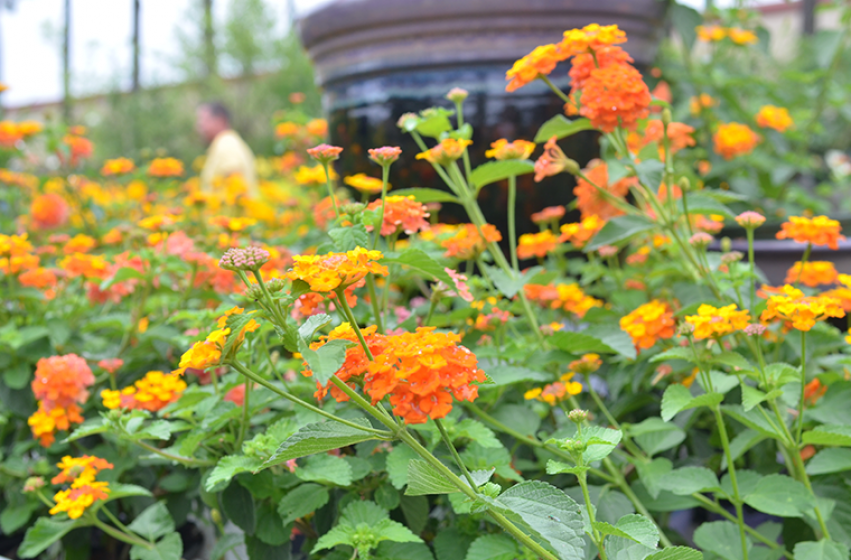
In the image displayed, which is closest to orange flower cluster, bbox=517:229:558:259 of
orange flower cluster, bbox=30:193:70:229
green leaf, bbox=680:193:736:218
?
green leaf, bbox=680:193:736:218

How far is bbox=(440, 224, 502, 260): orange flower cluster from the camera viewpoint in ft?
4.32

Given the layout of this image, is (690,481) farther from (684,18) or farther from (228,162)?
(228,162)

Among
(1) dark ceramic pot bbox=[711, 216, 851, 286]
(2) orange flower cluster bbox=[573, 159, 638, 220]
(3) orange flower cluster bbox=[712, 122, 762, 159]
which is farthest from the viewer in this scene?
(3) orange flower cluster bbox=[712, 122, 762, 159]

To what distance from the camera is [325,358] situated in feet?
2.33

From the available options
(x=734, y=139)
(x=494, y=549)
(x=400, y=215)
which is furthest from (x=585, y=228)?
(x=734, y=139)

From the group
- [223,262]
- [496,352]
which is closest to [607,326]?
[496,352]

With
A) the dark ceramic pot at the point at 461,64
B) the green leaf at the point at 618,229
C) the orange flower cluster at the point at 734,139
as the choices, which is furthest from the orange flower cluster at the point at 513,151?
the orange flower cluster at the point at 734,139

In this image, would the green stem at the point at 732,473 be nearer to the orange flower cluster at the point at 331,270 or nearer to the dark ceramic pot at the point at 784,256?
the orange flower cluster at the point at 331,270

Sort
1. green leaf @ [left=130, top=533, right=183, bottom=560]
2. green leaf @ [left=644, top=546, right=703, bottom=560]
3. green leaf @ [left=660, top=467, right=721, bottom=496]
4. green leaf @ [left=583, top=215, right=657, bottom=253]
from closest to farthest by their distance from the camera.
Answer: green leaf @ [left=644, top=546, right=703, bottom=560] → green leaf @ [left=660, top=467, right=721, bottom=496] → green leaf @ [left=130, top=533, right=183, bottom=560] → green leaf @ [left=583, top=215, right=657, bottom=253]

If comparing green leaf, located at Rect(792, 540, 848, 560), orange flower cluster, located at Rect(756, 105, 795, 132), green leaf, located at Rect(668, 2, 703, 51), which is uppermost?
green leaf, located at Rect(668, 2, 703, 51)

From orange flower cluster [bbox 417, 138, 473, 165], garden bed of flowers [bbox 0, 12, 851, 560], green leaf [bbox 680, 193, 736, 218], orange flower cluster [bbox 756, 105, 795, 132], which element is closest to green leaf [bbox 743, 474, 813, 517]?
garden bed of flowers [bbox 0, 12, 851, 560]

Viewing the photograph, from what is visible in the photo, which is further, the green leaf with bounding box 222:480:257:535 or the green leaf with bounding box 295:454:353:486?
the green leaf with bounding box 222:480:257:535

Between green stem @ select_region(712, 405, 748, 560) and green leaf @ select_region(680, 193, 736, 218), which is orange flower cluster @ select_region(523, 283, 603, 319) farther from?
green stem @ select_region(712, 405, 748, 560)

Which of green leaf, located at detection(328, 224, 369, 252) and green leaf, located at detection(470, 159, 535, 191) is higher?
green leaf, located at detection(470, 159, 535, 191)
